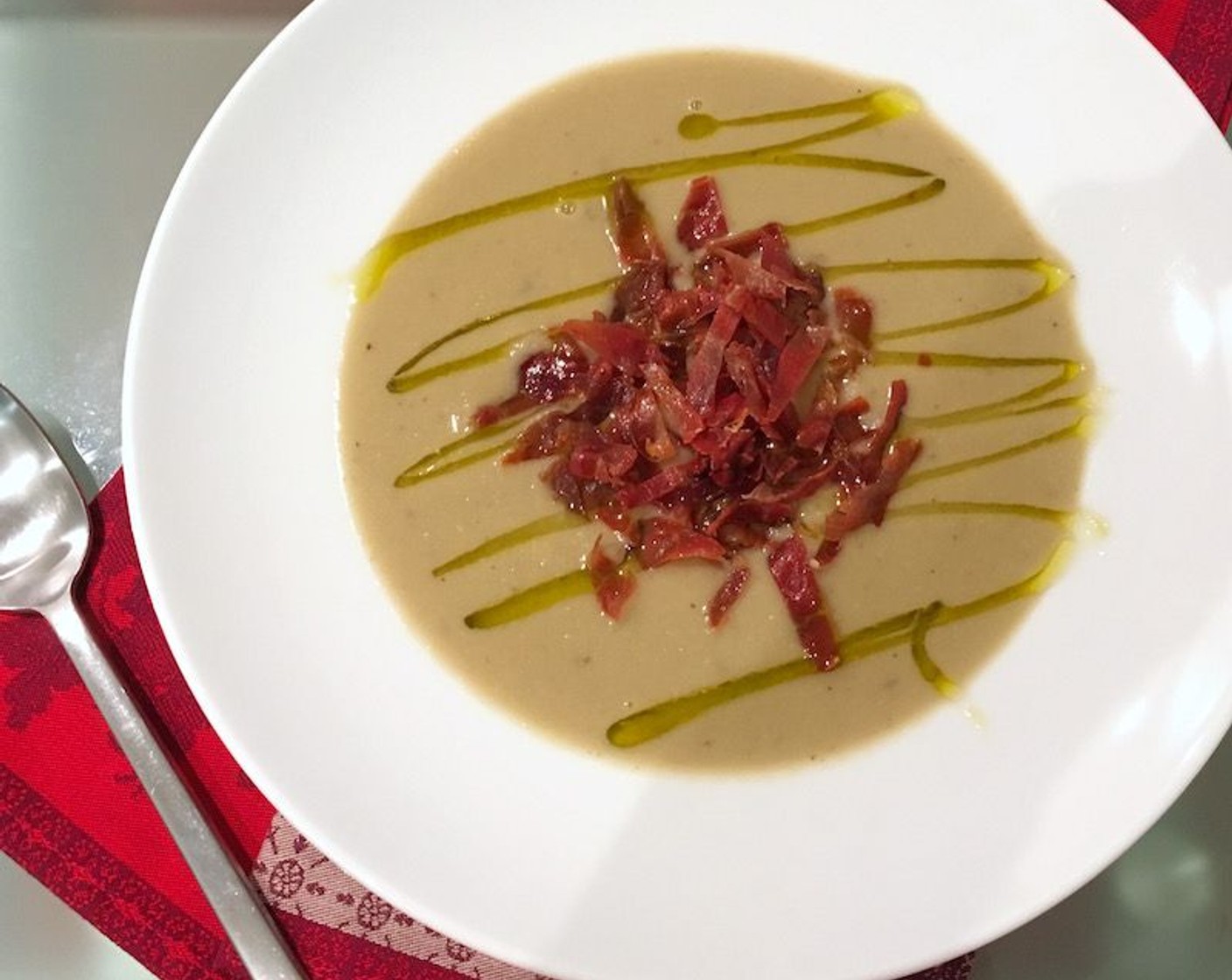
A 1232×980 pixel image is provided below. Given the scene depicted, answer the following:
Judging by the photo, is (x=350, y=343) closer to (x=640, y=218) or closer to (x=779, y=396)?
(x=640, y=218)

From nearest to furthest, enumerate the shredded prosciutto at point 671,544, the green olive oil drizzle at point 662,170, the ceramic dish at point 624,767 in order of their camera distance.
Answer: the ceramic dish at point 624,767 → the shredded prosciutto at point 671,544 → the green olive oil drizzle at point 662,170

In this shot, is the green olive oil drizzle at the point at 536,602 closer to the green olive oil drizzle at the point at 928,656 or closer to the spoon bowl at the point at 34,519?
the green olive oil drizzle at the point at 928,656

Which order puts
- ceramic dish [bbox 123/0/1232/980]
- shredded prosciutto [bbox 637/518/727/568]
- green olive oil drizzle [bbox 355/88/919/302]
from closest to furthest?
ceramic dish [bbox 123/0/1232/980], shredded prosciutto [bbox 637/518/727/568], green olive oil drizzle [bbox 355/88/919/302]

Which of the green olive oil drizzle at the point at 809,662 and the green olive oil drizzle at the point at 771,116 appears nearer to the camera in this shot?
the green olive oil drizzle at the point at 809,662

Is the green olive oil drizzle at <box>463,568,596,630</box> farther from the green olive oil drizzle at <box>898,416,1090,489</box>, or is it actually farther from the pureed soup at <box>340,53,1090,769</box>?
the green olive oil drizzle at <box>898,416,1090,489</box>

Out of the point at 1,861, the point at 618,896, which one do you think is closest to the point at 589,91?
the point at 618,896

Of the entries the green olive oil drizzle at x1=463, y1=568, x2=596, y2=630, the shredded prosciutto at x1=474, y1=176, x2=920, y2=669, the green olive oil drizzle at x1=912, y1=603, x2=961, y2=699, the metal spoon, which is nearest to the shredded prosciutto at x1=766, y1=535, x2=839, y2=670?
the shredded prosciutto at x1=474, y1=176, x2=920, y2=669

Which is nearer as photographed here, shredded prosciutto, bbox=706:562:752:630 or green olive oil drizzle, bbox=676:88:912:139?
shredded prosciutto, bbox=706:562:752:630

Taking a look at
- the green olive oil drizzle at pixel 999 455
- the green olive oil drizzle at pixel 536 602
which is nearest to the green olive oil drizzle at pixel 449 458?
the green olive oil drizzle at pixel 536 602
